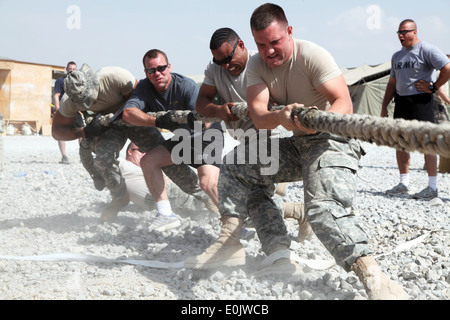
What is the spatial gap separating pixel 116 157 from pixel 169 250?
1470 millimetres

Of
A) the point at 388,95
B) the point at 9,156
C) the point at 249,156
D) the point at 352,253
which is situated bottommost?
the point at 9,156

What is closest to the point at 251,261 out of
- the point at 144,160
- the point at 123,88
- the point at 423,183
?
the point at 144,160

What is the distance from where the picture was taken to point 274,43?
3.03 meters

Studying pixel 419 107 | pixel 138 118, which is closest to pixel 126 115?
pixel 138 118

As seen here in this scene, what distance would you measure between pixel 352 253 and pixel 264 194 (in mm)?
903

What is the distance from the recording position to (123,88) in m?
5.04

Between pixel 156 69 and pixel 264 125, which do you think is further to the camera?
pixel 156 69

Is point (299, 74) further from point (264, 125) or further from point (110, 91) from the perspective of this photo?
point (110, 91)

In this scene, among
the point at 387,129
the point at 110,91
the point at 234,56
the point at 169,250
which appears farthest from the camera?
the point at 110,91

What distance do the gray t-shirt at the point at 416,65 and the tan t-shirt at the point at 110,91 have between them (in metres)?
3.07

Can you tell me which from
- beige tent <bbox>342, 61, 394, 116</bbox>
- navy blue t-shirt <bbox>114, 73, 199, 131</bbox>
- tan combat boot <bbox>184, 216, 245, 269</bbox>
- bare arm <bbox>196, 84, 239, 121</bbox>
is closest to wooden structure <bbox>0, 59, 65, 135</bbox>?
beige tent <bbox>342, 61, 394, 116</bbox>

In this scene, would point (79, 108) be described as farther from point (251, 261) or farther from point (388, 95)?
point (388, 95)

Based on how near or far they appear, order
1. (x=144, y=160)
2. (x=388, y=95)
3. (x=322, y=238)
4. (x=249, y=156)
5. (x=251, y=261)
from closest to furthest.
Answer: (x=322, y=238), (x=249, y=156), (x=251, y=261), (x=144, y=160), (x=388, y=95)

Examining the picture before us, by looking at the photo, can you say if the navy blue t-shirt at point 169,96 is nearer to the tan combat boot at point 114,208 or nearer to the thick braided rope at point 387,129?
the tan combat boot at point 114,208
